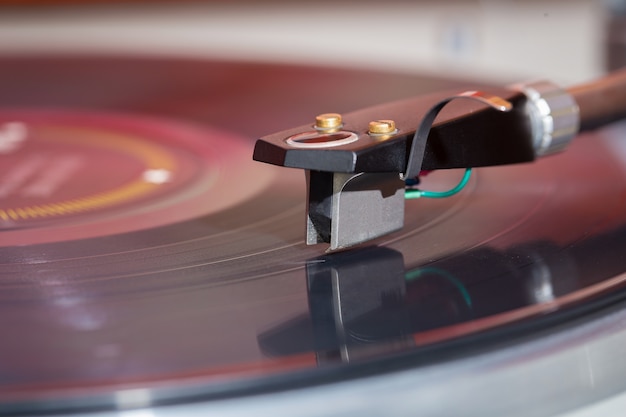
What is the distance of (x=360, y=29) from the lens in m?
2.14


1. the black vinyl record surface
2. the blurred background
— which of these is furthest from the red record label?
the blurred background

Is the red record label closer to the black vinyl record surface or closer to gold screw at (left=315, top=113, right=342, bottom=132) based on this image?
the black vinyl record surface

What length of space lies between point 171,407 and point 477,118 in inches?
10.1

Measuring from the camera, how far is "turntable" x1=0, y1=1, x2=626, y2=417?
40 cm

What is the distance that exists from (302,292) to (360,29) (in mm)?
1715

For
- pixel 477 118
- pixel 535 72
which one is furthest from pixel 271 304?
pixel 535 72

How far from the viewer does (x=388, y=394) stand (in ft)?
1.33

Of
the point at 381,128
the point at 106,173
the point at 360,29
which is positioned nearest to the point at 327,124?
the point at 381,128

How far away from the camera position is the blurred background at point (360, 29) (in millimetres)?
1986

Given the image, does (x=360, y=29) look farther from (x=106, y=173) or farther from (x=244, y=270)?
(x=244, y=270)

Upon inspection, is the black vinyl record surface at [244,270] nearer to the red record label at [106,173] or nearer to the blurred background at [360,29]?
the red record label at [106,173]

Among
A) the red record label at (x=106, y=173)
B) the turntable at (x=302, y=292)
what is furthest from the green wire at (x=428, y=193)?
the red record label at (x=106, y=173)

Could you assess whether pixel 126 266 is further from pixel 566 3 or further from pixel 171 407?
pixel 566 3

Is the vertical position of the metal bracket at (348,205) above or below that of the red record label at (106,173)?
above
